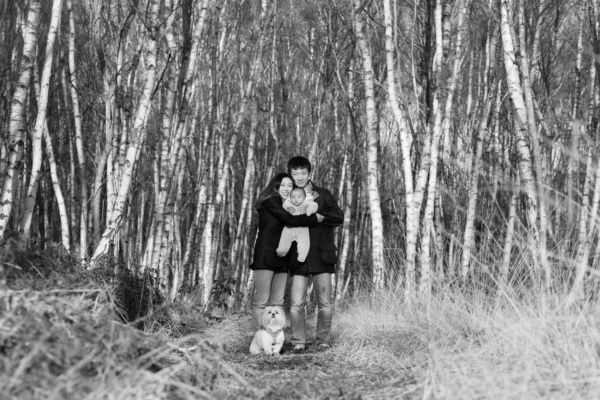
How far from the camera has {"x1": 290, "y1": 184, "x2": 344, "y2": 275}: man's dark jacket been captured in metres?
6.45

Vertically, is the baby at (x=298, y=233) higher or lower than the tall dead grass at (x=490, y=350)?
higher

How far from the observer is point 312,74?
15.3 m

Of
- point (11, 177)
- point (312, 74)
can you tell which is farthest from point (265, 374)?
point (312, 74)

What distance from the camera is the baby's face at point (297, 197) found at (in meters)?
6.26

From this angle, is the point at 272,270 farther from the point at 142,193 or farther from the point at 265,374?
the point at 142,193

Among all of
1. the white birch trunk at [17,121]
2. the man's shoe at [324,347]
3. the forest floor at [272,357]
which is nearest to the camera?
the forest floor at [272,357]

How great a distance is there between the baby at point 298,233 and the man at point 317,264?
10 centimetres

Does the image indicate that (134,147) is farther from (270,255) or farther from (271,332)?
(271,332)

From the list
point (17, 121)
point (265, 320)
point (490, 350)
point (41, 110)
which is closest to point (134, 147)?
point (41, 110)

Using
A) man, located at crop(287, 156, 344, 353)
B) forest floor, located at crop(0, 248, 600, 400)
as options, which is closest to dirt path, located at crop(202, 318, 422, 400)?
forest floor, located at crop(0, 248, 600, 400)

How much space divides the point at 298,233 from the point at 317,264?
346mm

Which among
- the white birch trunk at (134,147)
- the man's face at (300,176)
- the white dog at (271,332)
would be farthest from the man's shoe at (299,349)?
the white birch trunk at (134,147)

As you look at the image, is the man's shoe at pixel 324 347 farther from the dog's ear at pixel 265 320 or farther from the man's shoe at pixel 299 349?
the dog's ear at pixel 265 320

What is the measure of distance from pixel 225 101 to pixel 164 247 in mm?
4435
